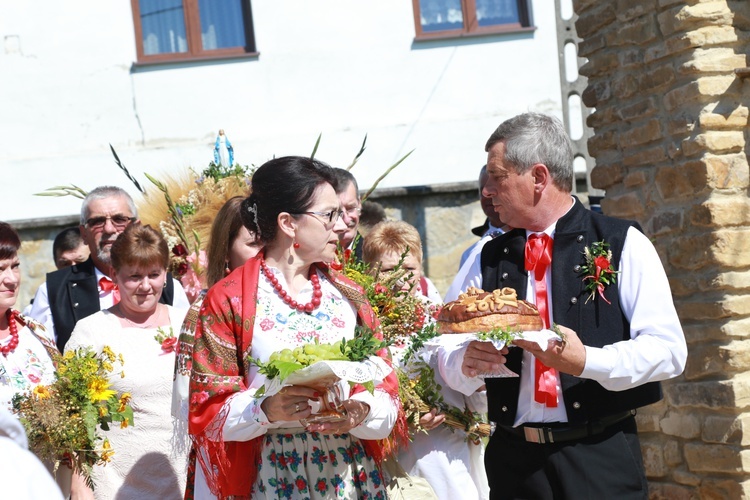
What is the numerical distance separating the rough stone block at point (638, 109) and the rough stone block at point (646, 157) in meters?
0.19

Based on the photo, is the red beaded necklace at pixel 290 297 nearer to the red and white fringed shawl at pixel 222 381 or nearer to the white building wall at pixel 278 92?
the red and white fringed shawl at pixel 222 381

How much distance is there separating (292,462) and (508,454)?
790 mm

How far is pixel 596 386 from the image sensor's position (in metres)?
3.90

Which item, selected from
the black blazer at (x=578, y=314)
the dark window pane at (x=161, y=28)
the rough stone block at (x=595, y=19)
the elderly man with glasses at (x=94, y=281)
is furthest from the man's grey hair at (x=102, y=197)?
the dark window pane at (x=161, y=28)

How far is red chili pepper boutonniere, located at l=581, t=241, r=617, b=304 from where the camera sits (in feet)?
12.8

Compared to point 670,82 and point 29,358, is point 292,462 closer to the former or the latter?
point 29,358

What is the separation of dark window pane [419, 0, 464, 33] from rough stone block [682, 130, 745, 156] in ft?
24.0

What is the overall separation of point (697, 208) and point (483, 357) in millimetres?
2352

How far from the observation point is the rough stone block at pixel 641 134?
19.6 feet

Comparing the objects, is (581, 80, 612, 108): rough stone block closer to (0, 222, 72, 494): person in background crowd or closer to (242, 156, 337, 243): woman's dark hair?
(242, 156, 337, 243): woman's dark hair

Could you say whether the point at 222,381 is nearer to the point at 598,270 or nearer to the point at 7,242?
the point at 598,270

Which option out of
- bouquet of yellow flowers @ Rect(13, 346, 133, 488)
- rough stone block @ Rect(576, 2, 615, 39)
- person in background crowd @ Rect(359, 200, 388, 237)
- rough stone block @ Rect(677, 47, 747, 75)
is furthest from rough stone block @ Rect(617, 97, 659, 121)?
bouquet of yellow flowers @ Rect(13, 346, 133, 488)

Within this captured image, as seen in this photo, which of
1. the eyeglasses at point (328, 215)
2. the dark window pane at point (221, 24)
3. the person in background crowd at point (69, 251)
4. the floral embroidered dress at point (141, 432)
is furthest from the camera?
the dark window pane at point (221, 24)

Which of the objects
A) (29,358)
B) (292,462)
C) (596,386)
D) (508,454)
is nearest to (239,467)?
(292,462)
